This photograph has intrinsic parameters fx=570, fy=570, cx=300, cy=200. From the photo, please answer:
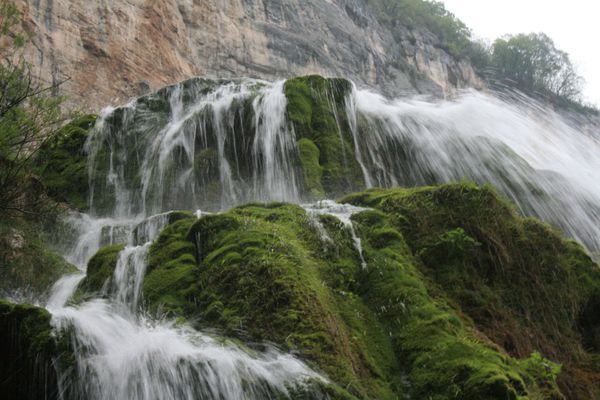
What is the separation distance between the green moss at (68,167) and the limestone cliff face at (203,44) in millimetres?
7460

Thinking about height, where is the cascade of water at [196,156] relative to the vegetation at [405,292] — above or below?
below

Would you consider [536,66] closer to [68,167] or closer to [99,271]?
[68,167]

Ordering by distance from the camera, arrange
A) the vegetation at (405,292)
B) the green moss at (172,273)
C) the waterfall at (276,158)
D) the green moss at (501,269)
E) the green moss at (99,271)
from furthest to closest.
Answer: the waterfall at (276,158)
the green moss at (99,271)
the green moss at (501,269)
the green moss at (172,273)
the vegetation at (405,292)

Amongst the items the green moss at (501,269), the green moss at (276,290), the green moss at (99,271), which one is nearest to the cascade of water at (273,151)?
the green moss at (501,269)

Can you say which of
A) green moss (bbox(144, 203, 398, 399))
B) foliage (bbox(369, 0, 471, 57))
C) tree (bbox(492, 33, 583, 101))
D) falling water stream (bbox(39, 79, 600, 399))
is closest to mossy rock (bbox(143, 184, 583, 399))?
green moss (bbox(144, 203, 398, 399))

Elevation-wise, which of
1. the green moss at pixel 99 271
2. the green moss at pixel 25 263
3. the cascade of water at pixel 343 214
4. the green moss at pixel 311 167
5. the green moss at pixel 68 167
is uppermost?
the cascade of water at pixel 343 214

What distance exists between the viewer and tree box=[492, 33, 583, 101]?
54.0 m

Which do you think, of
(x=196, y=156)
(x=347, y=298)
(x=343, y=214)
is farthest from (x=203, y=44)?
(x=347, y=298)

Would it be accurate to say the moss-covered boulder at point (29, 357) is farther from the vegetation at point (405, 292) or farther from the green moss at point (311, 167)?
the green moss at point (311, 167)

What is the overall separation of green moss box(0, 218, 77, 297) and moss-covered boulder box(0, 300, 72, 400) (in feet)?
12.0

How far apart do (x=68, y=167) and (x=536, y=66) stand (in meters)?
50.6

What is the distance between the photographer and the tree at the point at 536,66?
54000 mm

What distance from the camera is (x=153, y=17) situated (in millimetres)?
25828

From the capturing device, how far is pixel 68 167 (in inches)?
530
